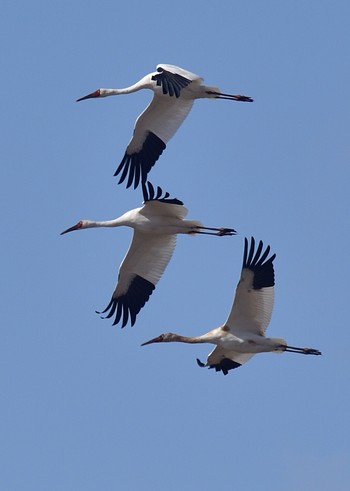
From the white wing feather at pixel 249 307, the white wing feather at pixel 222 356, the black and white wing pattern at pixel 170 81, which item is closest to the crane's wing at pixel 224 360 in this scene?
the white wing feather at pixel 222 356

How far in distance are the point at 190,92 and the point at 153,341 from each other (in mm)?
3804

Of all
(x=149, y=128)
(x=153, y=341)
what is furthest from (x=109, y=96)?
(x=153, y=341)

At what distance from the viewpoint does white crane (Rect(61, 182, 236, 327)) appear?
2448cm

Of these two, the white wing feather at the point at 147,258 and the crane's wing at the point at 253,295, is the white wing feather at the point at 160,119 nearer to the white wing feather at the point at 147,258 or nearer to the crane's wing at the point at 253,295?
the white wing feather at the point at 147,258

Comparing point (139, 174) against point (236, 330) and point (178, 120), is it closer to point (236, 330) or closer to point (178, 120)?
point (178, 120)

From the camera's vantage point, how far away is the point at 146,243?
83.5ft

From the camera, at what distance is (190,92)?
995 inches

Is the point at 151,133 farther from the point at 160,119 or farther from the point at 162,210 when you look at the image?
the point at 162,210

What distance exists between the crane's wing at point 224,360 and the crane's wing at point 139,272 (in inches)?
76.9

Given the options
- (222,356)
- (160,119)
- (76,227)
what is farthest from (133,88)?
(222,356)

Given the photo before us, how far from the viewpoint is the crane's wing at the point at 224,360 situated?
961 inches

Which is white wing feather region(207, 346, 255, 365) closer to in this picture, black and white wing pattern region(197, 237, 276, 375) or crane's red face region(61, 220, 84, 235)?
black and white wing pattern region(197, 237, 276, 375)

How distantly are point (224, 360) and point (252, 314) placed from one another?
63.4 inches

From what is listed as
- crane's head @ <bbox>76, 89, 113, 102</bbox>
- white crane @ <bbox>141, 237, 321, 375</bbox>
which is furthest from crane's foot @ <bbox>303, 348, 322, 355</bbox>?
crane's head @ <bbox>76, 89, 113, 102</bbox>
